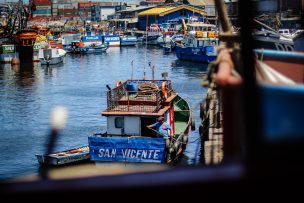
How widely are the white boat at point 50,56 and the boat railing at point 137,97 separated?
3661 cm

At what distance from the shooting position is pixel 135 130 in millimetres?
16578

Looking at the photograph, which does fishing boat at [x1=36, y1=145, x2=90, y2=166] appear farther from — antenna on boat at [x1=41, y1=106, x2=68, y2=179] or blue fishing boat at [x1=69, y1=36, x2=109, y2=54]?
blue fishing boat at [x1=69, y1=36, x2=109, y2=54]

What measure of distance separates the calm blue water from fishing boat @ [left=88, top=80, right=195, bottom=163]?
1256mm

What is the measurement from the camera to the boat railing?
16.9m

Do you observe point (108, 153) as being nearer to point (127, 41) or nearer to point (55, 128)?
point (55, 128)

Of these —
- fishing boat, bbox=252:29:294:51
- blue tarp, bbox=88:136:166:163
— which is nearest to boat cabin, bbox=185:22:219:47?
fishing boat, bbox=252:29:294:51

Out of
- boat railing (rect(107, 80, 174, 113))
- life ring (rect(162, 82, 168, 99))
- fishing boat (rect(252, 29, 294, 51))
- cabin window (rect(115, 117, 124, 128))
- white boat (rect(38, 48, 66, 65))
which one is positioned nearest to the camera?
cabin window (rect(115, 117, 124, 128))

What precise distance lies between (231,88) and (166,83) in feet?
54.4

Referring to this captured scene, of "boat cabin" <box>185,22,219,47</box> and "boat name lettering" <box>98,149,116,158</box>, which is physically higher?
"boat cabin" <box>185,22,219,47</box>

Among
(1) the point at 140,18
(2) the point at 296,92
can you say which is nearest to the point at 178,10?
(1) the point at 140,18

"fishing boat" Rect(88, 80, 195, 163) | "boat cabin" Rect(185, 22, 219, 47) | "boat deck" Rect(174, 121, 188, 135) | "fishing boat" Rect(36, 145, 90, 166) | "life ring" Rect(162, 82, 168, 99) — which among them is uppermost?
"boat cabin" Rect(185, 22, 219, 47)

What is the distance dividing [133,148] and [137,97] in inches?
88.6

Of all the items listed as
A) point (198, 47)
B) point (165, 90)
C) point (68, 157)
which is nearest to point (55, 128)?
point (68, 157)

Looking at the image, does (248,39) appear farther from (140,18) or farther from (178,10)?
(140,18)
